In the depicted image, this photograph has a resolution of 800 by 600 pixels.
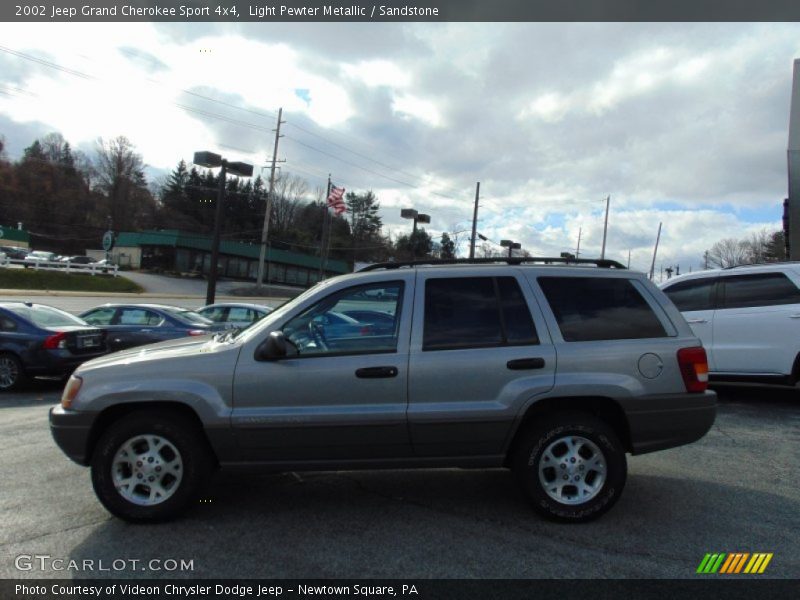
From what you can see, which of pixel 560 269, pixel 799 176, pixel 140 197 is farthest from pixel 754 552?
pixel 140 197

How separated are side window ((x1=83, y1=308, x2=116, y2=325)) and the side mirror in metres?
9.63

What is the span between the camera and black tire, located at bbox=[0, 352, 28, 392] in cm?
955

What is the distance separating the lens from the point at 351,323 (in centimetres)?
430

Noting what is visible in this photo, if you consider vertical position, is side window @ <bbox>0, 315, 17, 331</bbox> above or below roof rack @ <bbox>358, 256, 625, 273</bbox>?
below

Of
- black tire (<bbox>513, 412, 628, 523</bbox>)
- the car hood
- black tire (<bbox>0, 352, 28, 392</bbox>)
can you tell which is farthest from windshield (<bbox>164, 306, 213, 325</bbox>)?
black tire (<bbox>513, 412, 628, 523</bbox>)

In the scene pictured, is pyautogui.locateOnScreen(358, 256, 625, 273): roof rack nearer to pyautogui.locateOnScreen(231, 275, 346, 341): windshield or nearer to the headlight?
pyautogui.locateOnScreen(231, 275, 346, 341): windshield

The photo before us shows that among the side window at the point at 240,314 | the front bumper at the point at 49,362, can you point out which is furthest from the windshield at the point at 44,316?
the side window at the point at 240,314

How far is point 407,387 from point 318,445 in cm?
74

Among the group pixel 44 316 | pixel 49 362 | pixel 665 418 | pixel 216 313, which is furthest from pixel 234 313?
pixel 665 418

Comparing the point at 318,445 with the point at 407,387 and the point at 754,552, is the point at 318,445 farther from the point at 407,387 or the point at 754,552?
the point at 754,552

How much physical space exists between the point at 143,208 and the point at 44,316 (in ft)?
295

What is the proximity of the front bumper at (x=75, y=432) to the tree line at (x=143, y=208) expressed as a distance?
71.9 metres

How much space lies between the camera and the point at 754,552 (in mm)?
3709

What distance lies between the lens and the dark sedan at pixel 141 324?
38.9ft
